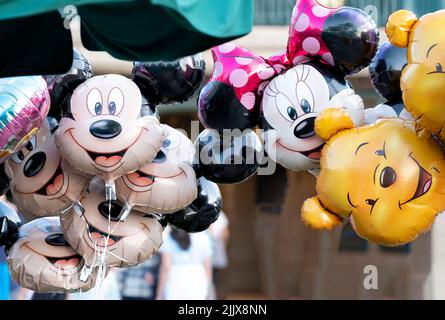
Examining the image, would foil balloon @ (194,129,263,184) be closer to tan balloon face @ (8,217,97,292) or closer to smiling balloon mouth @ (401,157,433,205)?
tan balloon face @ (8,217,97,292)

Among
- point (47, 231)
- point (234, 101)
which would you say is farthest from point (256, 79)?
point (47, 231)

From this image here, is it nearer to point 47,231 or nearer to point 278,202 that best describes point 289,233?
point 278,202

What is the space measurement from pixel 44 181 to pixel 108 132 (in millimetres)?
367

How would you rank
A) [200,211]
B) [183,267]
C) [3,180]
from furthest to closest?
[183,267], [200,211], [3,180]

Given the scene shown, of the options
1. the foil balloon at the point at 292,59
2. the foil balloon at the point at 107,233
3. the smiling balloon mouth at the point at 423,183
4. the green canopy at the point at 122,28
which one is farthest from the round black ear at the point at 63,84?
the smiling balloon mouth at the point at 423,183

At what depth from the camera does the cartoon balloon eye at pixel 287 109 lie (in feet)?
Answer: 13.4

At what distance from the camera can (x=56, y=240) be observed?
4484 millimetres

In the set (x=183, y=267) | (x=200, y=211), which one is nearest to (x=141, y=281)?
(x=183, y=267)

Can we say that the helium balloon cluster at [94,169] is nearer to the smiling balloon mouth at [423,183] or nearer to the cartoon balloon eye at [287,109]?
the cartoon balloon eye at [287,109]

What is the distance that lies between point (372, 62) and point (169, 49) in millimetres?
839

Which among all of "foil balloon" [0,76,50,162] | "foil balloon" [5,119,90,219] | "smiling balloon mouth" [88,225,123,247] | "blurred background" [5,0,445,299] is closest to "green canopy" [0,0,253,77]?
"foil balloon" [0,76,50,162]

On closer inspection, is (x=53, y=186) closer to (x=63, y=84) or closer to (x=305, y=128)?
(x=63, y=84)

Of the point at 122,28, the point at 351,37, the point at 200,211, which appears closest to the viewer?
the point at 122,28

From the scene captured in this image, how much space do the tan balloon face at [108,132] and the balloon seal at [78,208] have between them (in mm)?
174
